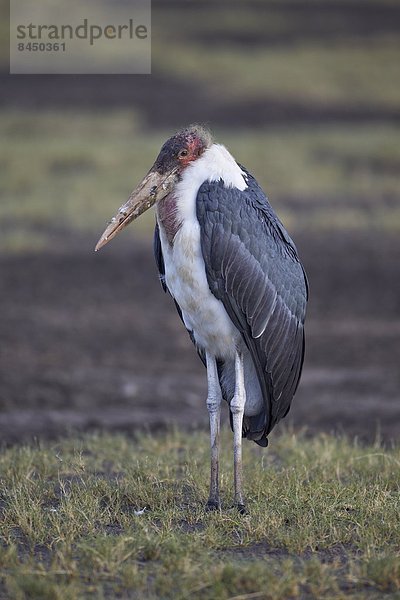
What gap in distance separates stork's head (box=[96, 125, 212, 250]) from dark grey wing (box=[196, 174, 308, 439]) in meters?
0.19

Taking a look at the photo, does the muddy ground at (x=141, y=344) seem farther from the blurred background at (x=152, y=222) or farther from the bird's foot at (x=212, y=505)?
the bird's foot at (x=212, y=505)

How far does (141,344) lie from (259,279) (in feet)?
15.7

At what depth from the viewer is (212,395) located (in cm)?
500

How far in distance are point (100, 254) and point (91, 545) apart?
26.9ft

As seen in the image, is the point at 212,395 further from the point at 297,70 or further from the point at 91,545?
the point at 297,70

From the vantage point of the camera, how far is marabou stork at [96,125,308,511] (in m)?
4.72

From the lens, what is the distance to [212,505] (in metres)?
4.79

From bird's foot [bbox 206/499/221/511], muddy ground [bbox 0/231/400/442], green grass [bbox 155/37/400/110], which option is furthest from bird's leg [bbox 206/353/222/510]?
green grass [bbox 155/37/400/110]

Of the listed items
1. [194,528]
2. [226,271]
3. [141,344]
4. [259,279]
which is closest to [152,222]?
[141,344]

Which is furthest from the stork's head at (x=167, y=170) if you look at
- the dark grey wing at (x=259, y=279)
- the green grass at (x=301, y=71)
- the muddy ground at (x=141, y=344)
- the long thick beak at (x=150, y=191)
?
the green grass at (x=301, y=71)

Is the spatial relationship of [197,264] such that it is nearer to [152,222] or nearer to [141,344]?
[141,344]

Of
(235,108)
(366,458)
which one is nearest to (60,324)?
(366,458)

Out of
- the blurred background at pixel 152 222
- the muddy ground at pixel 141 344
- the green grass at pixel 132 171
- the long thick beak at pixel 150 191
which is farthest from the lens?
the green grass at pixel 132 171

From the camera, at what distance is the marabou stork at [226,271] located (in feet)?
15.5
